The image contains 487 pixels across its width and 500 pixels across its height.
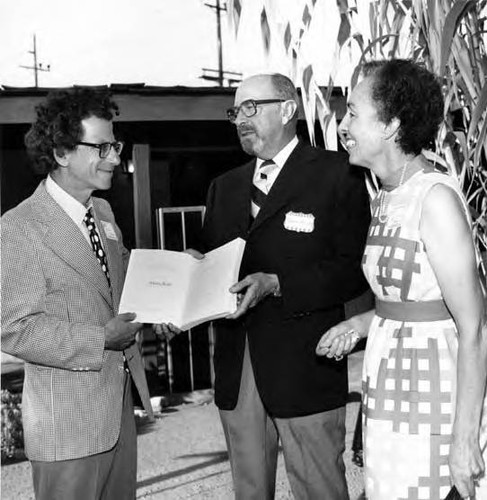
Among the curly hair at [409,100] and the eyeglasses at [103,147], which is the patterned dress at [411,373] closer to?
the curly hair at [409,100]

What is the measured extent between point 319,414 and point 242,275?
1.68 ft

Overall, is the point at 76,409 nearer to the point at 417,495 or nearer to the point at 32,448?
the point at 32,448

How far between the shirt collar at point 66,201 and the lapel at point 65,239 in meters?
0.03

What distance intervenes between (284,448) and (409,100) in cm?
122

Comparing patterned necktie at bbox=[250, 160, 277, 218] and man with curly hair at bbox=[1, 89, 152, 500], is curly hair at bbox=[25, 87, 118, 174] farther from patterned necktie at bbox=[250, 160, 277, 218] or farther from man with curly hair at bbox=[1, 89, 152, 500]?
patterned necktie at bbox=[250, 160, 277, 218]

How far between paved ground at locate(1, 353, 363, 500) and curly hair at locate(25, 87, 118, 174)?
242cm

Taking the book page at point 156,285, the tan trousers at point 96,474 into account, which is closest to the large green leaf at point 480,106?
the book page at point 156,285

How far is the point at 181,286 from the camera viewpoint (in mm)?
2277

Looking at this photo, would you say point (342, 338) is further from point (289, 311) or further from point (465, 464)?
point (465, 464)

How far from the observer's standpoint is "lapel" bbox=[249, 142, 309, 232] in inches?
99.7

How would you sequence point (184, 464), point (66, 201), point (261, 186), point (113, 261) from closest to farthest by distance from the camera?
point (66, 201)
point (113, 261)
point (261, 186)
point (184, 464)

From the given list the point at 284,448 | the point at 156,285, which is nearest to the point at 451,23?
the point at 156,285

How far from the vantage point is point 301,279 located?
245 cm

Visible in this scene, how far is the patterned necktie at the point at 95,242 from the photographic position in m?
2.27
